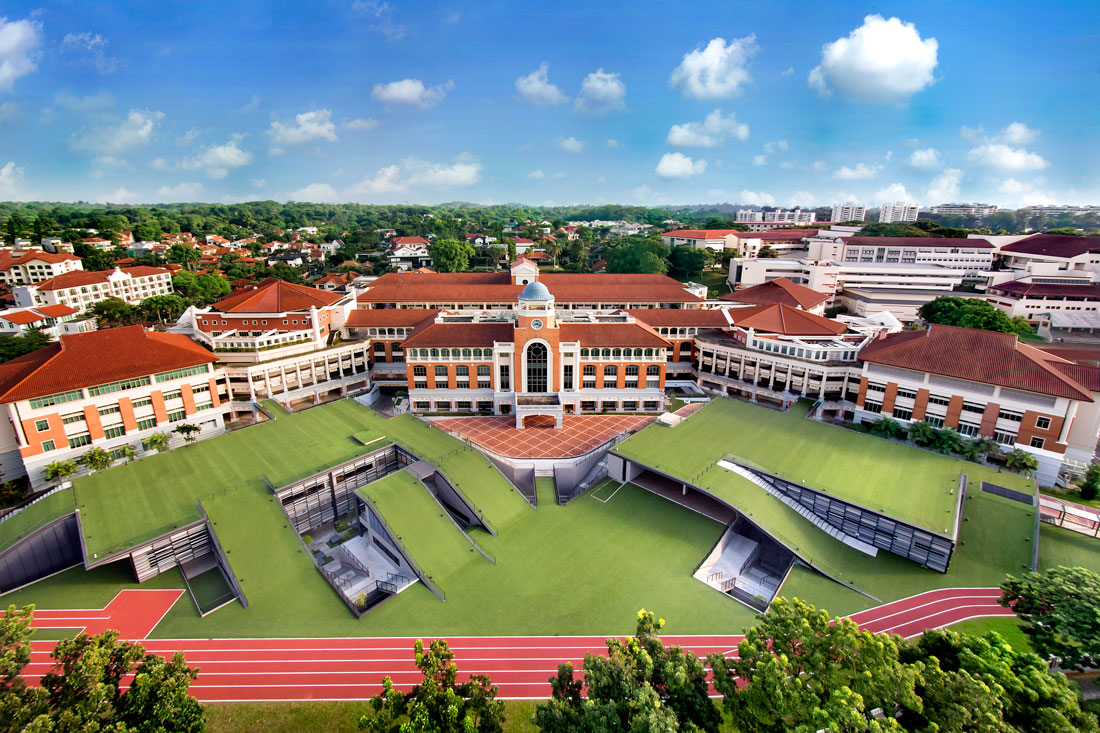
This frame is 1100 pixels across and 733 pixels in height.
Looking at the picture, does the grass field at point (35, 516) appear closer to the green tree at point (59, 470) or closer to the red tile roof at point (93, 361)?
the green tree at point (59, 470)

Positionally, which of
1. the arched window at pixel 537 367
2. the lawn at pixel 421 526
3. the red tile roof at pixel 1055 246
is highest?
the red tile roof at pixel 1055 246

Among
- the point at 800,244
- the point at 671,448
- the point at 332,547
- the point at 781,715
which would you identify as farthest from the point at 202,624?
the point at 800,244

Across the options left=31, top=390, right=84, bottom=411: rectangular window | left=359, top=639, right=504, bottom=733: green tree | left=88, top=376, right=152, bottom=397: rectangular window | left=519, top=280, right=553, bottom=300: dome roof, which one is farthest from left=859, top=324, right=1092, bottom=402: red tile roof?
left=31, top=390, right=84, bottom=411: rectangular window

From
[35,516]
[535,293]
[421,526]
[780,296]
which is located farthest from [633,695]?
[780,296]

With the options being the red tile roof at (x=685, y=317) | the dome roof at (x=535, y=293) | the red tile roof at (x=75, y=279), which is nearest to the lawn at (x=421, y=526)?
the dome roof at (x=535, y=293)

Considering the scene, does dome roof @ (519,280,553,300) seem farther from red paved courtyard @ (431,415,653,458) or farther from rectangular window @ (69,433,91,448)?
rectangular window @ (69,433,91,448)

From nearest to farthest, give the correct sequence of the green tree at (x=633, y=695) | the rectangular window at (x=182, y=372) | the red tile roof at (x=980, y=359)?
the green tree at (x=633, y=695), the red tile roof at (x=980, y=359), the rectangular window at (x=182, y=372)

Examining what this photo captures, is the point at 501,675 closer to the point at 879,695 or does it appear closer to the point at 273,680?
the point at 273,680
